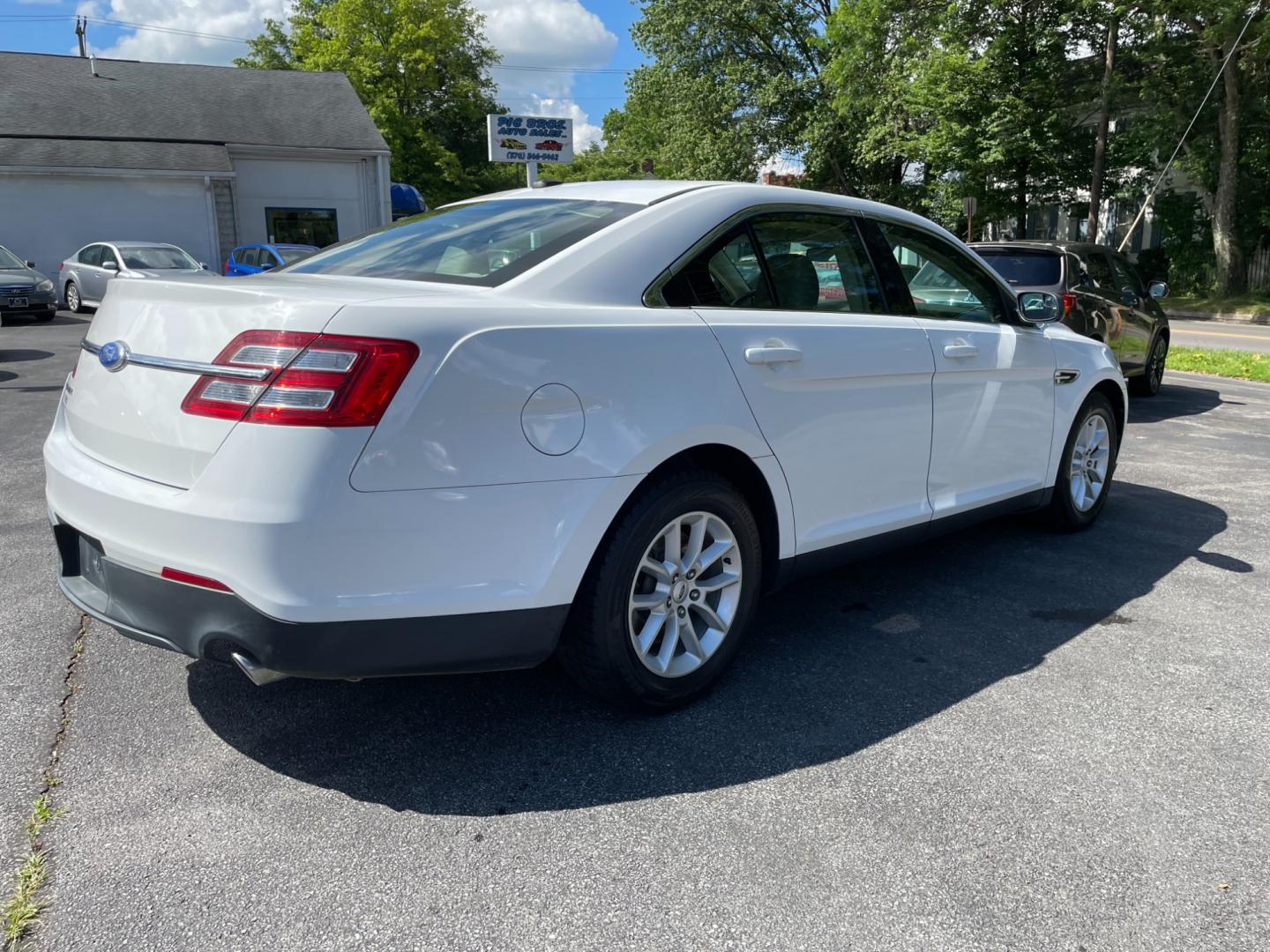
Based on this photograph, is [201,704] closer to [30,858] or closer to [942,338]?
[30,858]

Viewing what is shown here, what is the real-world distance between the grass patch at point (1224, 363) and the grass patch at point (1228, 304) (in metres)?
11.8

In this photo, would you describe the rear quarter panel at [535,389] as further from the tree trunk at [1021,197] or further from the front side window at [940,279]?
the tree trunk at [1021,197]

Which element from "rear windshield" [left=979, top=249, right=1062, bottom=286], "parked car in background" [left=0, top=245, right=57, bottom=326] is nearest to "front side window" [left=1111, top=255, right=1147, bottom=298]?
"rear windshield" [left=979, top=249, right=1062, bottom=286]

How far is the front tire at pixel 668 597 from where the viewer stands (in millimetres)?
2801

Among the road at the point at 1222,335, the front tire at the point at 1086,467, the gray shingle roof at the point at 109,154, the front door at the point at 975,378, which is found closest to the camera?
the front door at the point at 975,378

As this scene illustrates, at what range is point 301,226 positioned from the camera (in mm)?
28812

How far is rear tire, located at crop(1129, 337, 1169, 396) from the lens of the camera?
1024cm

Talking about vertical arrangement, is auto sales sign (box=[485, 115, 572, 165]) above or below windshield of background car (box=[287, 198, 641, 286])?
above

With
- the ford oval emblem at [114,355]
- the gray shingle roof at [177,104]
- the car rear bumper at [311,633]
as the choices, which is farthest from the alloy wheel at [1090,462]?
the gray shingle roof at [177,104]

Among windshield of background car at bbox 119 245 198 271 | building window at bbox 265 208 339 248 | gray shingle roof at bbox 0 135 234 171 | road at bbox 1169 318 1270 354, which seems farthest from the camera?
building window at bbox 265 208 339 248

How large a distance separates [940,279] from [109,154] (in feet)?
87.8

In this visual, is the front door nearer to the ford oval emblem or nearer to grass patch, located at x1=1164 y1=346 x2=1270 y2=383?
the ford oval emblem

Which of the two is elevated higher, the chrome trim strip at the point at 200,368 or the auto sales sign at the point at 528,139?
the auto sales sign at the point at 528,139

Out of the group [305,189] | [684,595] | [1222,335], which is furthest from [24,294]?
[1222,335]
